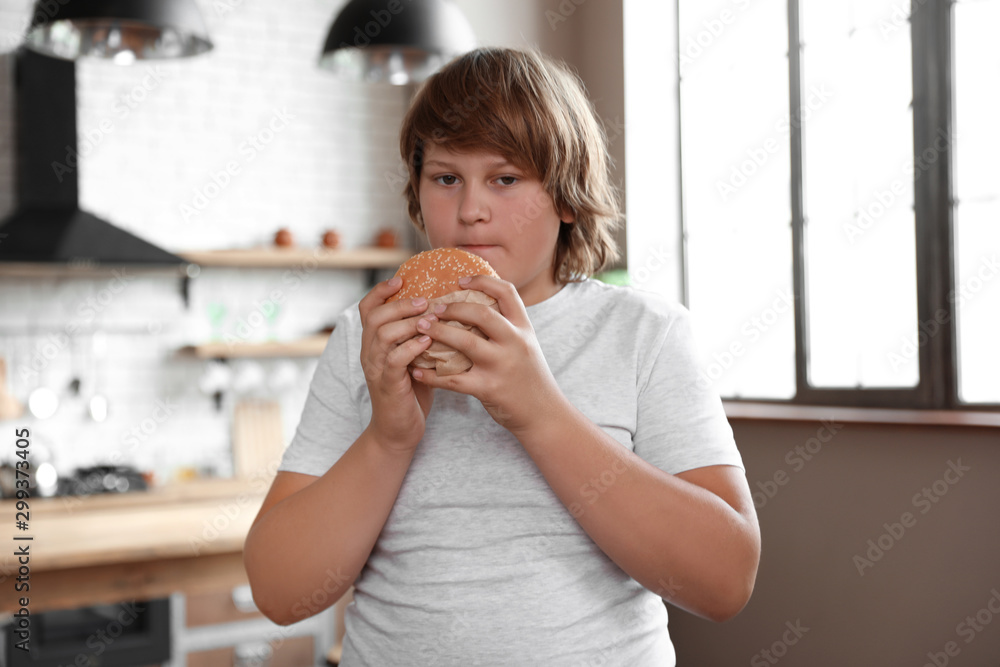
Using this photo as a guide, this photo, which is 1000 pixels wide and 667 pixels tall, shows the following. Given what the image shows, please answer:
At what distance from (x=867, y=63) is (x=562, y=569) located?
8.44ft

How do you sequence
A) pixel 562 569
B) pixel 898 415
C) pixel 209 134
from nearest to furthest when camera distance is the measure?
pixel 562 569, pixel 898 415, pixel 209 134

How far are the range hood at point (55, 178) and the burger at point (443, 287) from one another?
132 inches

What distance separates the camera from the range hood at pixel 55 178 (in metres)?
3.86

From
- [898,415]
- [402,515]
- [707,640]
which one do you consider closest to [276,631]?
[707,640]

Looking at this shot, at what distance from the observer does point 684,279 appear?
141 inches

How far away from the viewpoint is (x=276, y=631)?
10.6ft

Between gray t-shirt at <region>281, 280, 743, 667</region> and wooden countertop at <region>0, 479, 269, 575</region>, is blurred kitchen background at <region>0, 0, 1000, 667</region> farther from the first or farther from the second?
gray t-shirt at <region>281, 280, 743, 667</region>

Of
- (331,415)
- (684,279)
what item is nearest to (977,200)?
(684,279)

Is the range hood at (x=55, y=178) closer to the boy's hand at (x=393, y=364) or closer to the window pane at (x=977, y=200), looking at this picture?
the window pane at (x=977, y=200)

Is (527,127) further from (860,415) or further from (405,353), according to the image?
(860,415)

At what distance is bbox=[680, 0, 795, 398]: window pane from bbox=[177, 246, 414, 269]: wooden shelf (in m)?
→ 1.82

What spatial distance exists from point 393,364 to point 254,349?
364 centimetres

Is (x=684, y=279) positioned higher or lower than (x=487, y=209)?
higher

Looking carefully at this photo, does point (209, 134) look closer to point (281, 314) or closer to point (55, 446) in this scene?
point (281, 314)
